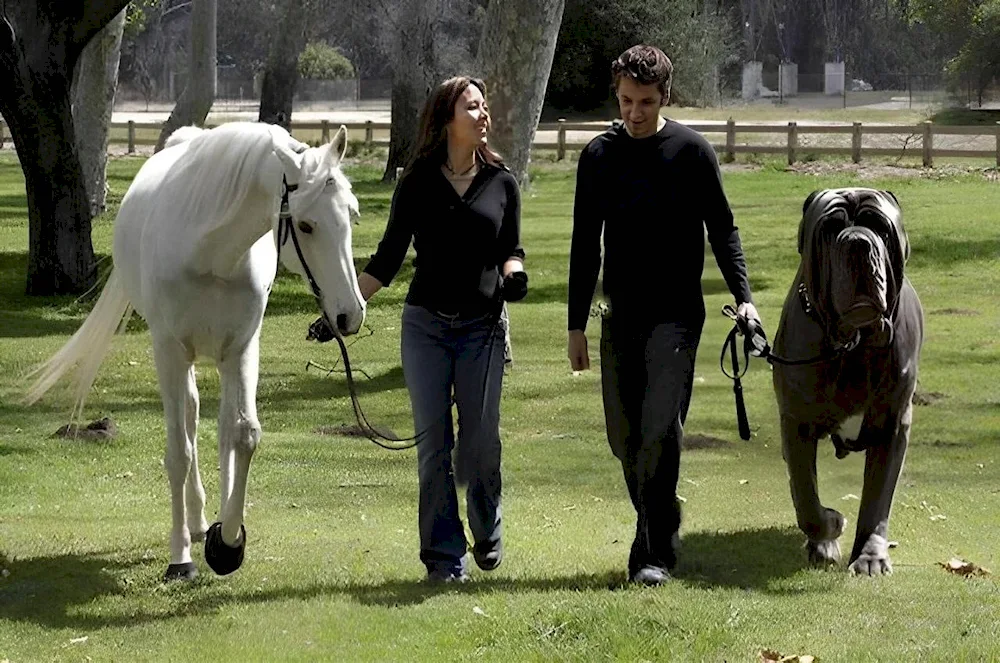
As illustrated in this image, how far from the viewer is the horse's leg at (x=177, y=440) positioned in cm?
714

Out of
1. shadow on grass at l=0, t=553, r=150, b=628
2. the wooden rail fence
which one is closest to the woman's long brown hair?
shadow on grass at l=0, t=553, r=150, b=628

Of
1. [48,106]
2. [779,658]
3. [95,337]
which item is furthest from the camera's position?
[48,106]

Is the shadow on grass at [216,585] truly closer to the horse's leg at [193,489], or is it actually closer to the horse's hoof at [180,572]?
the horse's hoof at [180,572]

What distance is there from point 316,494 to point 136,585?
9.40 feet

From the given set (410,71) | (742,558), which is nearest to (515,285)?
(742,558)

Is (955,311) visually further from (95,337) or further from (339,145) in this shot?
(339,145)

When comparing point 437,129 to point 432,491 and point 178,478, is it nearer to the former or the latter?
point 432,491

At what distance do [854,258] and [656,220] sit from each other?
0.81 meters

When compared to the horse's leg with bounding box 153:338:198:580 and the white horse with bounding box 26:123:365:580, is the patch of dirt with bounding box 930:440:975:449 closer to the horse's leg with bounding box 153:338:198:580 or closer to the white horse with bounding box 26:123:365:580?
the white horse with bounding box 26:123:365:580

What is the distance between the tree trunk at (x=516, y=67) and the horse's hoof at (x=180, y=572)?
29.6ft

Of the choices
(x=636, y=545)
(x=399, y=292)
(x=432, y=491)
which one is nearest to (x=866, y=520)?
(x=636, y=545)

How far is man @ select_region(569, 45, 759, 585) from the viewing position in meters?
6.61

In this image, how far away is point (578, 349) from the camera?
684 cm

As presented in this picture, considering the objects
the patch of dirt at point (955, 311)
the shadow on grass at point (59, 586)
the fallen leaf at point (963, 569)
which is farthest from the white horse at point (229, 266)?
the patch of dirt at point (955, 311)
